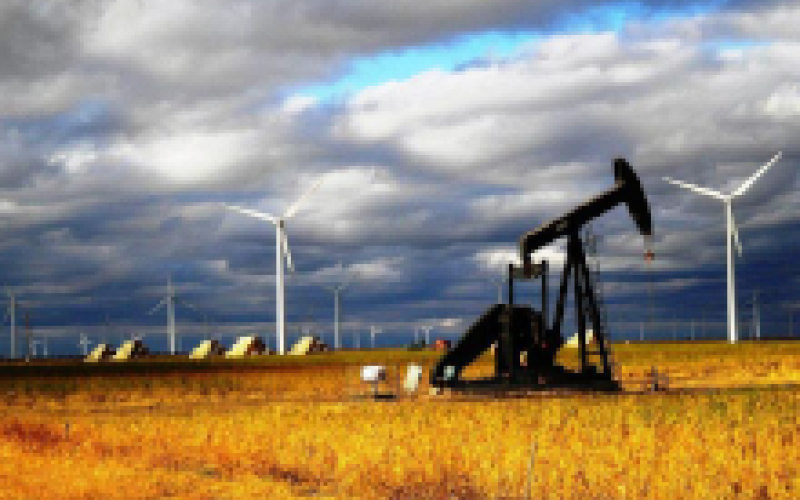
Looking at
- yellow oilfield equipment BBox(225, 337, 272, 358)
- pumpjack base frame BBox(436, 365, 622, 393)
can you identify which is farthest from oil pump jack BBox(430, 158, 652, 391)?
yellow oilfield equipment BBox(225, 337, 272, 358)

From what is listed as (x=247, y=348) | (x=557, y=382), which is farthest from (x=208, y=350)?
(x=557, y=382)

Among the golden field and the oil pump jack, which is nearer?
the golden field

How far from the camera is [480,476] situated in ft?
65.7

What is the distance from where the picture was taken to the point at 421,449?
74.7 feet

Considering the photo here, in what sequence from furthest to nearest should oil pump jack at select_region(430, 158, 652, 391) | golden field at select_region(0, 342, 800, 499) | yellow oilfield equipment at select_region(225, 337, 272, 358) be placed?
yellow oilfield equipment at select_region(225, 337, 272, 358), oil pump jack at select_region(430, 158, 652, 391), golden field at select_region(0, 342, 800, 499)

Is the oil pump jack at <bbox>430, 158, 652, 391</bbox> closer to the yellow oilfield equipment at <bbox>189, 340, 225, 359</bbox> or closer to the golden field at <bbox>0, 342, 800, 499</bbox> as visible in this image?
the golden field at <bbox>0, 342, 800, 499</bbox>

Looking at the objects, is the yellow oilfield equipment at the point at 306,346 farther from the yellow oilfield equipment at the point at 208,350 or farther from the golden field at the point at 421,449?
the golden field at the point at 421,449

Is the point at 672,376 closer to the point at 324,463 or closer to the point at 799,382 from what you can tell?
the point at 799,382

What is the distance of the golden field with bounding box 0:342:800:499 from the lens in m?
18.9

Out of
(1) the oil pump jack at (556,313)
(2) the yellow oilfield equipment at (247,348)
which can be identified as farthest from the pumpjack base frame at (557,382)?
(2) the yellow oilfield equipment at (247,348)

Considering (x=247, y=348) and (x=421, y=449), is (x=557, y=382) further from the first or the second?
(x=247, y=348)

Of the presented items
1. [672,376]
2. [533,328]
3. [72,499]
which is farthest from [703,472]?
[672,376]

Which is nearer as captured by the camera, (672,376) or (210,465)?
(210,465)

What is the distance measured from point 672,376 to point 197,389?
2417cm
